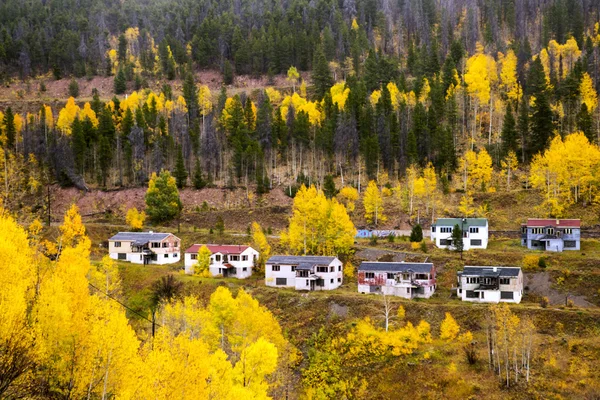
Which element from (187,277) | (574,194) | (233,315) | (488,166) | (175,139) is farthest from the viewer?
(175,139)

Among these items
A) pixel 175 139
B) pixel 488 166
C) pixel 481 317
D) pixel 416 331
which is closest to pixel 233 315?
pixel 416 331

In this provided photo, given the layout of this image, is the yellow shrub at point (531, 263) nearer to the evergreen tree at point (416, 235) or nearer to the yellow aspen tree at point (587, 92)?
the evergreen tree at point (416, 235)

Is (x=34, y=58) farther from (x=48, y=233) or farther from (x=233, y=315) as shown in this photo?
(x=233, y=315)

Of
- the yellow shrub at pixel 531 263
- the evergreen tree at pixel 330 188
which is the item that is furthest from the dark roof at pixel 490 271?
the evergreen tree at pixel 330 188

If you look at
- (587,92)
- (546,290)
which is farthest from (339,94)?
(546,290)

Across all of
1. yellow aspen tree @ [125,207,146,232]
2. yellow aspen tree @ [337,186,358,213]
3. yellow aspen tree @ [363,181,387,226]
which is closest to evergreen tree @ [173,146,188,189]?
yellow aspen tree @ [125,207,146,232]

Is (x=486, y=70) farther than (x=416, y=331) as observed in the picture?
Yes

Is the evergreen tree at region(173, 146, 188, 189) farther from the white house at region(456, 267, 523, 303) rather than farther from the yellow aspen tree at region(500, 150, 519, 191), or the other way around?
the white house at region(456, 267, 523, 303)

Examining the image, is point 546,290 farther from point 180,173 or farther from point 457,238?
point 180,173
